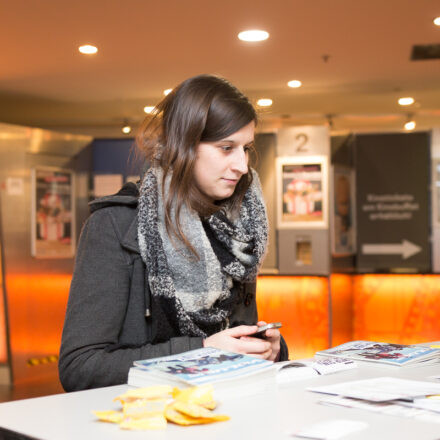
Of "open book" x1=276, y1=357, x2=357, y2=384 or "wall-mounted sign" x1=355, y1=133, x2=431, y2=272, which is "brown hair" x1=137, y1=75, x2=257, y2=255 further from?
"wall-mounted sign" x1=355, y1=133, x2=431, y2=272

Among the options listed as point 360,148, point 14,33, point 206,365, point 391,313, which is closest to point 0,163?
point 14,33

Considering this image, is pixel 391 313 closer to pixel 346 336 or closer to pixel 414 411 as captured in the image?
pixel 346 336

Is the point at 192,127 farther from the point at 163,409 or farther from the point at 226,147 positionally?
the point at 163,409

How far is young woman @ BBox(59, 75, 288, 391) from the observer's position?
1.72m

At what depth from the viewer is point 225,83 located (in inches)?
76.4

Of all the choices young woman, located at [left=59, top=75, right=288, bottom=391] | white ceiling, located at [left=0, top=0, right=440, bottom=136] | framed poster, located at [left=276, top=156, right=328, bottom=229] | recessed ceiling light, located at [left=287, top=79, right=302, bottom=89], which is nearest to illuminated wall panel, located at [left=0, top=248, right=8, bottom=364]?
white ceiling, located at [left=0, top=0, right=440, bottom=136]

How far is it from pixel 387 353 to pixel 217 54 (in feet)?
14.8

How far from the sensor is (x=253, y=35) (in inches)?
213

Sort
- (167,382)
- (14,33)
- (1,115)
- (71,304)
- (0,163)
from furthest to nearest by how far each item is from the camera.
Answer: (1,115) < (0,163) < (14,33) < (71,304) < (167,382)

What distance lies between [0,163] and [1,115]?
232 centimetres

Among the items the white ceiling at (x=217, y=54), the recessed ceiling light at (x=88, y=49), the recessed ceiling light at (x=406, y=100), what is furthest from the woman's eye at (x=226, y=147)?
the recessed ceiling light at (x=406, y=100)

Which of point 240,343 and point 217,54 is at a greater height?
point 217,54

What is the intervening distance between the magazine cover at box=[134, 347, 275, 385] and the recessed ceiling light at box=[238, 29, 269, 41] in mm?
4209

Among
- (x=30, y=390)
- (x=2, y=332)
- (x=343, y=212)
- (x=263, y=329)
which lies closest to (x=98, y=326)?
(x=263, y=329)
